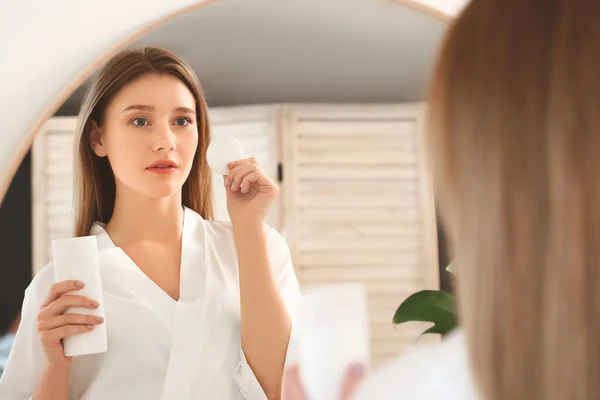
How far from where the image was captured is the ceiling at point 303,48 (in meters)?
0.98

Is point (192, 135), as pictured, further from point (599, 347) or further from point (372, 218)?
point (372, 218)

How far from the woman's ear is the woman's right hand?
0.15 metres

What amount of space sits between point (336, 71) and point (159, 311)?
66cm

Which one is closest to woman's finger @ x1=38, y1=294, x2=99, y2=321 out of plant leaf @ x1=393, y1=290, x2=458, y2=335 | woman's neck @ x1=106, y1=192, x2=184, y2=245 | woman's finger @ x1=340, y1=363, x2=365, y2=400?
woman's neck @ x1=106, y1=192, x2=184, y2=245

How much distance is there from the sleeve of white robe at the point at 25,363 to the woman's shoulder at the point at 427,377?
38 centimetres

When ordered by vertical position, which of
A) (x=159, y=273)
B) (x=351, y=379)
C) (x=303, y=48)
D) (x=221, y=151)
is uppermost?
(x=303, y=48)

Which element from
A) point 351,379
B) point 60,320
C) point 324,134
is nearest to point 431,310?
point 351,379

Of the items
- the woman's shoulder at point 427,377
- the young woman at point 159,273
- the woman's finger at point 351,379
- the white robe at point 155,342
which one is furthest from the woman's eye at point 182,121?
the woman's shoulder at point 427,377

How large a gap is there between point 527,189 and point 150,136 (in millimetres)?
432

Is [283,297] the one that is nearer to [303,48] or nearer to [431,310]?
[431,310]

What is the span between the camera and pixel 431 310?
0.77 meters

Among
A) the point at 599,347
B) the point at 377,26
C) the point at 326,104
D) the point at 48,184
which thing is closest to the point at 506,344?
the point at 599,347

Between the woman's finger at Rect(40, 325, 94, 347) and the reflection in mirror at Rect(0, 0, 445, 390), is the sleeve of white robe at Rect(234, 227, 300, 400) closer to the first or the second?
the woman's finger at Rect(40, 325, 94, 347)

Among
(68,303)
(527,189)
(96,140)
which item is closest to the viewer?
(527,189)
